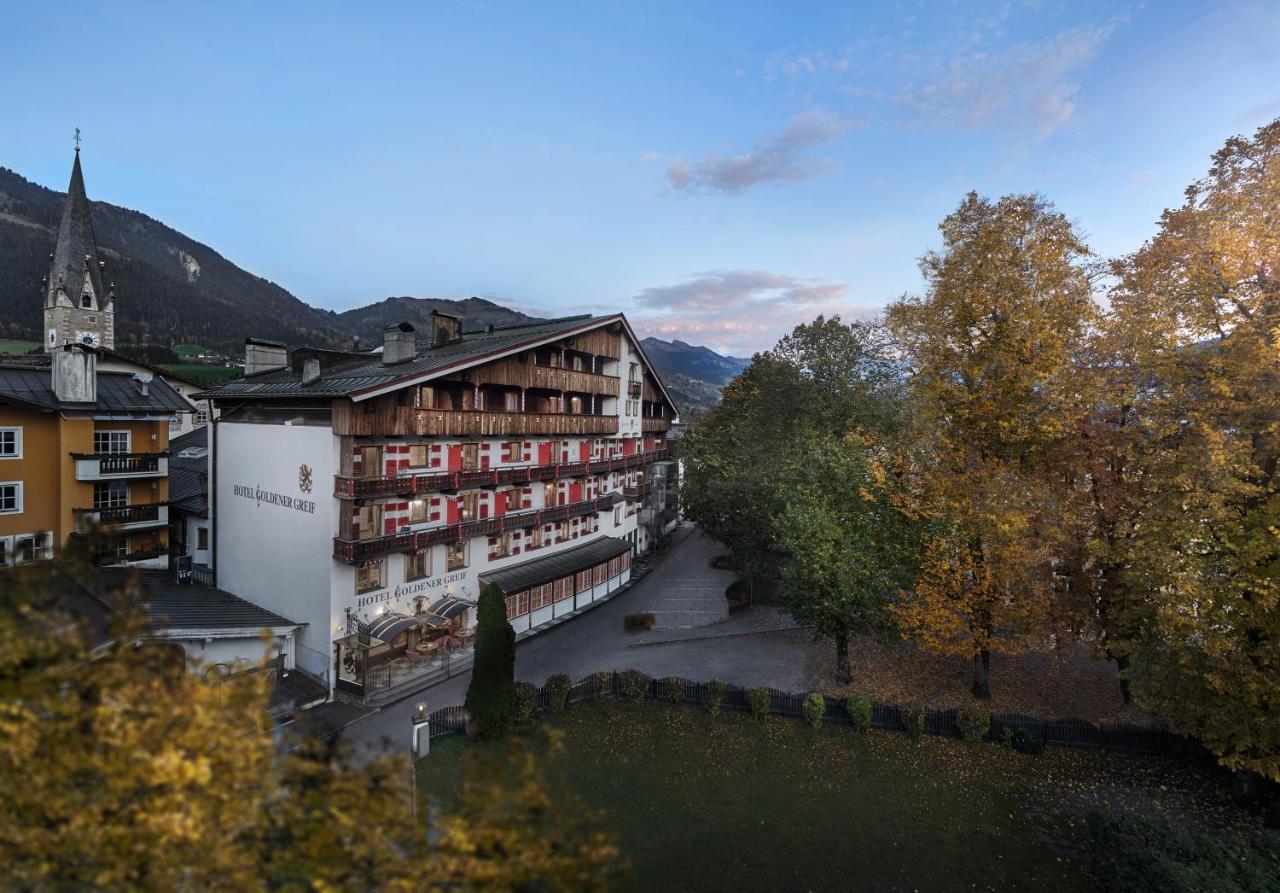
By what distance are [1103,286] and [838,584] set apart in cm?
1299

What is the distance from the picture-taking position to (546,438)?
32688 millimetres

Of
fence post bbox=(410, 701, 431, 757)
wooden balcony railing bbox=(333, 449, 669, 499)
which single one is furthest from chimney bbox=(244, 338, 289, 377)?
fence post bbox=(410, 701, 431, 757)

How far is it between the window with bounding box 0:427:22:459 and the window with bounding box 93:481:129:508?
9.94 feet

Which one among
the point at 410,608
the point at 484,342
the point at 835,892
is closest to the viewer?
the point at 835,892

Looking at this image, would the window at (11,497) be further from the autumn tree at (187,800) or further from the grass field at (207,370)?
the grass field at (207,370)

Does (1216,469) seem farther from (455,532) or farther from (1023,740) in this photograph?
(455,532)

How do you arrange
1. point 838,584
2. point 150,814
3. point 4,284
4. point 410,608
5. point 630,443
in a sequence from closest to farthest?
point 150,814
point 838,584
point 410,608
point 630,443
point 4,284

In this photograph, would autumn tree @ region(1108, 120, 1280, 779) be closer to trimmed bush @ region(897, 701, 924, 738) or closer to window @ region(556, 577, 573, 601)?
trimmed bush @ region(897, 701, 924, 738)

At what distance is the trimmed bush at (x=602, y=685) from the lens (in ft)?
74.3

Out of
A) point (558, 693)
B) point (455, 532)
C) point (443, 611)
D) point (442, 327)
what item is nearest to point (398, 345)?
point (442, 327)

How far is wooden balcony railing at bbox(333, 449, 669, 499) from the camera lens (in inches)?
870

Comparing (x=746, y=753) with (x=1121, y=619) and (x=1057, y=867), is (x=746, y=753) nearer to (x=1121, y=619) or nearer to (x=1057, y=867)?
(x=1057, y=867)

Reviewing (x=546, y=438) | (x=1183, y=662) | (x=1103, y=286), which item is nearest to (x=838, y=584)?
(x=1183, y=662)

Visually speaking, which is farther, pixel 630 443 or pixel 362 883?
pixel 630 443
